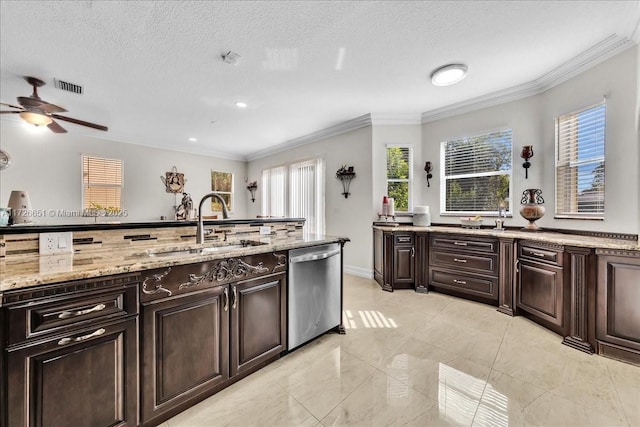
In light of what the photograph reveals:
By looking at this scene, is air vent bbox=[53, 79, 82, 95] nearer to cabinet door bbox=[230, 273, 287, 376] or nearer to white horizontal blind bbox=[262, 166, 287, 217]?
cabinet door bbox=[230, 273, 287, 376]

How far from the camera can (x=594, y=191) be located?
8.87 ft

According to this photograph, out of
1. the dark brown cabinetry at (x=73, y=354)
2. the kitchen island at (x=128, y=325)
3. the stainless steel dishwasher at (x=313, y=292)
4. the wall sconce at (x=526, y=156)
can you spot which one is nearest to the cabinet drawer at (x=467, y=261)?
the wall sconce at (x=526, y=156)

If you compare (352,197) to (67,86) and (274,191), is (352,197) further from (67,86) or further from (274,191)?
(67,86)

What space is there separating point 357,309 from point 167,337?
2.18 meters

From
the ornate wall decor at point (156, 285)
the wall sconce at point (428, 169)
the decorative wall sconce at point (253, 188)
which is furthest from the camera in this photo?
the decorative wall sconce at point (253, 188)

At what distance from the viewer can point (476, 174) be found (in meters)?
3.84

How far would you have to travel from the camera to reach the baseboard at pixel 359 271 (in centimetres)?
443

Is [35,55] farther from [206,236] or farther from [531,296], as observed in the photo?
[531,296]

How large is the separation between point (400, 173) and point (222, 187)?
4861 mm

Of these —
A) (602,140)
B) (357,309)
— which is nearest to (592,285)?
(602,140)

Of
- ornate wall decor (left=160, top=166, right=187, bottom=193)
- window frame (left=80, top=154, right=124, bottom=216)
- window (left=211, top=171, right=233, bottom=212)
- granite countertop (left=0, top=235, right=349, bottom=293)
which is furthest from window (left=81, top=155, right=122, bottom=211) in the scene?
granite countertop (left=0, top=235, right=349, bottom=293)

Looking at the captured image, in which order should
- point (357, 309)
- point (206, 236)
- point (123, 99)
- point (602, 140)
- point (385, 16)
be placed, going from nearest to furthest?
point (385, 16) < point (206, 236) < point (602, 140) < point (357, 309) < point (123, 99)

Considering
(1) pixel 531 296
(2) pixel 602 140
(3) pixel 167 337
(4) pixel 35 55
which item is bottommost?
(1) pixel 531 296

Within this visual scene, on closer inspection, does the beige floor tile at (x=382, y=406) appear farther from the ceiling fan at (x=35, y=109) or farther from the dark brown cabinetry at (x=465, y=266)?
the ceiling fan at (x=35, y=109)
